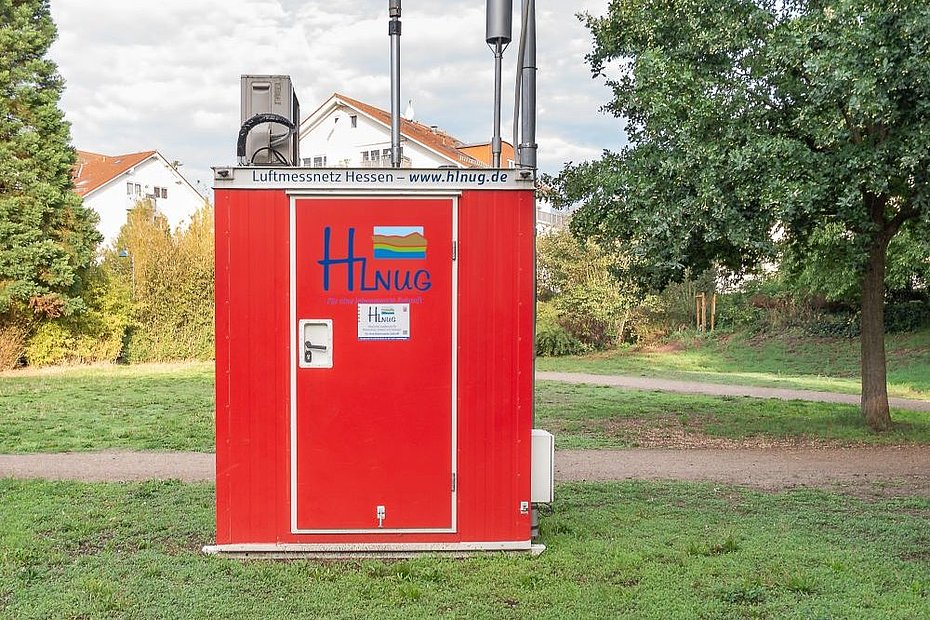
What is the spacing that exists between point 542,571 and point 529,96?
3.41 metres

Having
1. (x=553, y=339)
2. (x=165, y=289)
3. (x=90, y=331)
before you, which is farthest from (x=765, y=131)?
(x=553, y=339)

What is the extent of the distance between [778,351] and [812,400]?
13567 mm

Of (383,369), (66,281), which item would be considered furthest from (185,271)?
(383,369)

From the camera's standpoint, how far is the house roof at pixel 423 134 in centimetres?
3581

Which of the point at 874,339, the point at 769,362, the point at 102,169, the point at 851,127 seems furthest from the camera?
the point at 102,169

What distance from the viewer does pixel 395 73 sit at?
20.2 ft

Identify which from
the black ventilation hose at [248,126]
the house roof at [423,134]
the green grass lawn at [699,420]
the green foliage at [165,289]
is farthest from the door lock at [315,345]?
the house roof at [423,134]

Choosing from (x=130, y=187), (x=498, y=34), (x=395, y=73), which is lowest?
(x=395, y=73)

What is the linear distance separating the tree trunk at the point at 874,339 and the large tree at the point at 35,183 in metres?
20.0

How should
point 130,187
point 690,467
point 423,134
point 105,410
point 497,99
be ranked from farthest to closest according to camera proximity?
point 130,187 → point 423,134 → point 105,410 → point 690,467 → point 497,99

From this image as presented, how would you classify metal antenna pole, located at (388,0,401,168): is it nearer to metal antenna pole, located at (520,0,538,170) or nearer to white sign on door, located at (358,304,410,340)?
metal antenna pole, located at (520,0,538,170)

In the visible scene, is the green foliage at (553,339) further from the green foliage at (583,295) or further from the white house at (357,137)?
the white house at (357,137)

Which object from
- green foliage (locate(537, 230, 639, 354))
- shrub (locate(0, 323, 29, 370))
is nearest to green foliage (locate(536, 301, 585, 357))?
green foliage (locate(537, 230, 639, 354))

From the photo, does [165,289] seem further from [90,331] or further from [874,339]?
[874,339]
